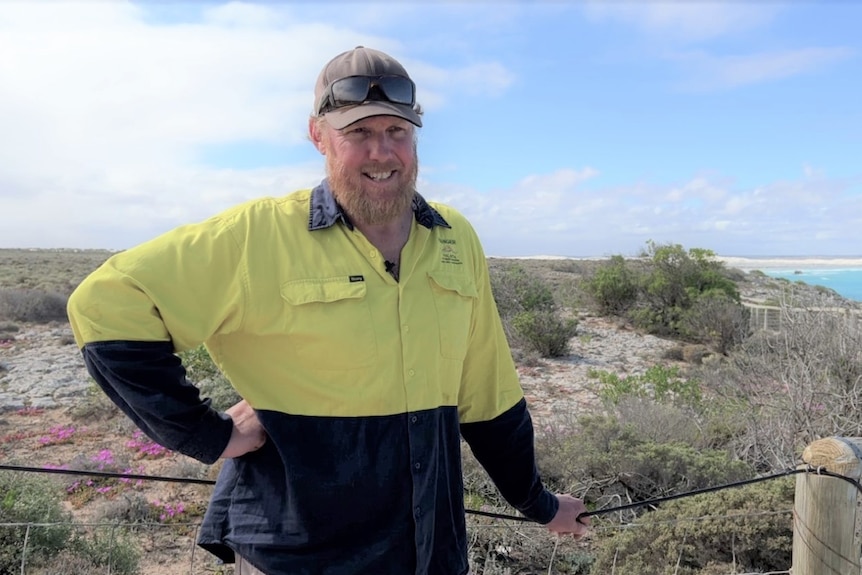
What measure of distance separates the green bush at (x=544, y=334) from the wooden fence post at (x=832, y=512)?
9.69 m

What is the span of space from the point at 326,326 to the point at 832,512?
1886 millimetres

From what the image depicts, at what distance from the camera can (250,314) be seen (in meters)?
1.53

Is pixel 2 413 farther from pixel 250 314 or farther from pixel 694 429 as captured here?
pixel 250 314

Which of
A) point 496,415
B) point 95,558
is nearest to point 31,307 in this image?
point 95,558

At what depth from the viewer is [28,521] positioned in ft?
13.6

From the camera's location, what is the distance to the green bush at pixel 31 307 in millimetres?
16531

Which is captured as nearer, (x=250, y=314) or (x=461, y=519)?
(x=250, y=314)

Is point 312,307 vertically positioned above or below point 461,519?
above

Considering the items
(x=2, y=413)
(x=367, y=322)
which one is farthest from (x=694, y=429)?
(x=2, y=413)

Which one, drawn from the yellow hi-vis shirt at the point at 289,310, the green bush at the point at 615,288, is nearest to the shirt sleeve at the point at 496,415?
the yellow hi-vis shirt at the point at 289,310

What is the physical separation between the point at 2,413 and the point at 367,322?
350 inches

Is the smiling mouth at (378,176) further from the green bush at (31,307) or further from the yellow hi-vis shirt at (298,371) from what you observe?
the green bush at (31,307)

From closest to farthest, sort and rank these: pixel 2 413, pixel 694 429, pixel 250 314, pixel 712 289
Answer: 1. pixel 250 314
2. pixel 694 429
3. pixel 2 413
4. pixel 712 289

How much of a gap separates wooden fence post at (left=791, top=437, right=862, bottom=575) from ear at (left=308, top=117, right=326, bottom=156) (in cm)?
195
